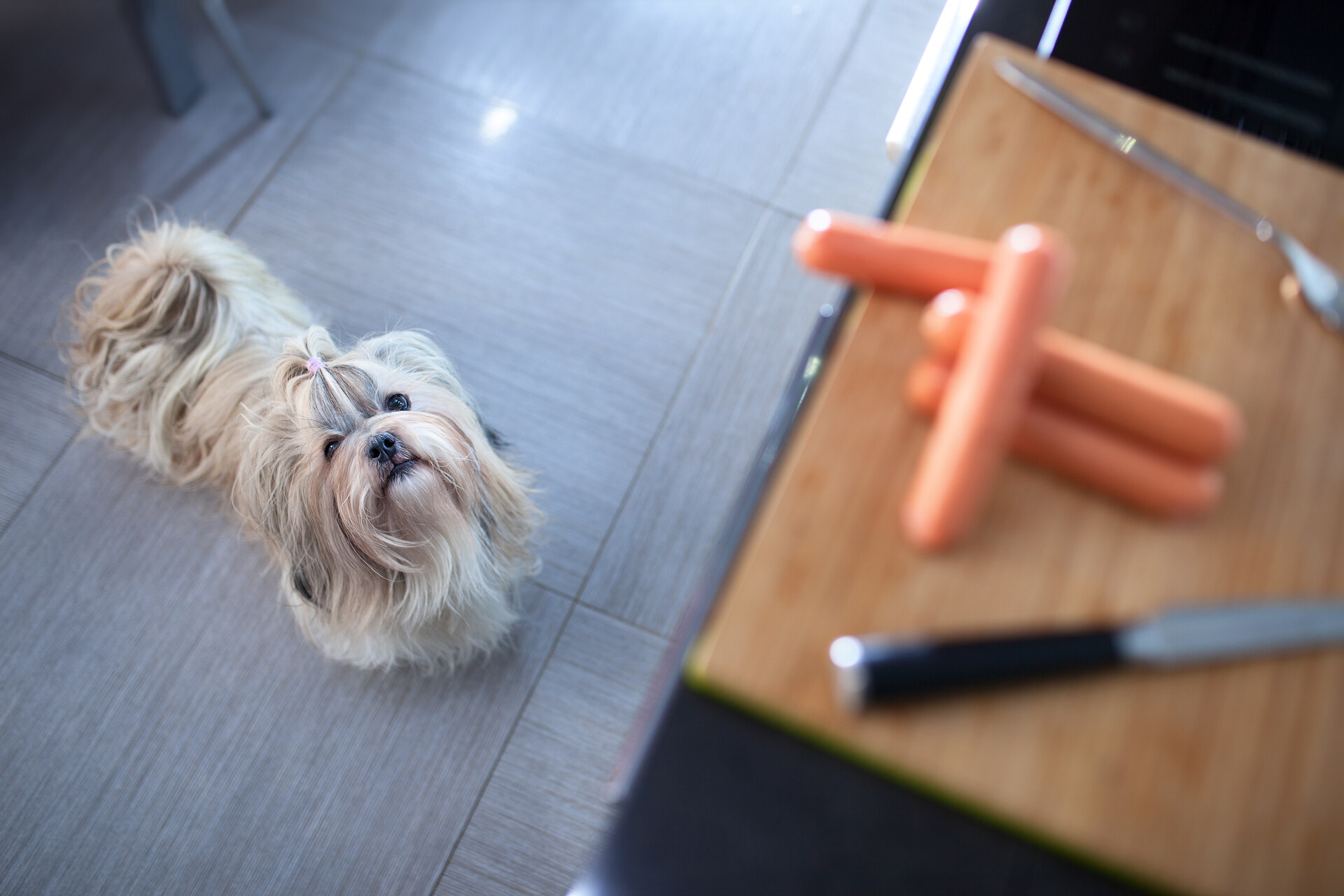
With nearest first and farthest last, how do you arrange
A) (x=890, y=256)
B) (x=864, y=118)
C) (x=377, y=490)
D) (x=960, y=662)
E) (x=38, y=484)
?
(x=960, y=662), (x=890, y=256), (x=377, y=490), (x=38, y=484), (x=864, y=118)

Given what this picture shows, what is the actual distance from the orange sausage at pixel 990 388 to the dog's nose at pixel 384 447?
84 cm

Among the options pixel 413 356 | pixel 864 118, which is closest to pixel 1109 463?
pixel 413 356

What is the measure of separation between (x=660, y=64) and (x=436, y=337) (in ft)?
2.95

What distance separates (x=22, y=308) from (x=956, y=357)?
213 cm

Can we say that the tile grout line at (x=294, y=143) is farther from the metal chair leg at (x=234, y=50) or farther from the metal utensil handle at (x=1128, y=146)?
the metal utensil handle at (x=1128, y=146)

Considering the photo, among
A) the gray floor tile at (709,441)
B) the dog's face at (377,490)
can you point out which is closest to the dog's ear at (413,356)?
the dog's face at (377,490)

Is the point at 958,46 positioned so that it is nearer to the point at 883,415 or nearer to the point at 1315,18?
the point at 1315,18

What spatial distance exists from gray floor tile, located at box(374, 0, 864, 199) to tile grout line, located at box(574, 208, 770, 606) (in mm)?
134

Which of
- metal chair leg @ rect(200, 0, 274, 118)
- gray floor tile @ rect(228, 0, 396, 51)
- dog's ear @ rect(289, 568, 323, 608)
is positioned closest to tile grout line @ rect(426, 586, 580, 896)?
dog's ear @ rect(289, 568, 323, 608)

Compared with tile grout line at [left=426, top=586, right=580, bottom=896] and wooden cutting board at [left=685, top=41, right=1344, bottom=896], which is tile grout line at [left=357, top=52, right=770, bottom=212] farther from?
wooden cutting board at [left=685, top=41, right=1344, bottom=896]

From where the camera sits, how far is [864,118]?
209cm

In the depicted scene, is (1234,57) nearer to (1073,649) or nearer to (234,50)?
(1073,649)

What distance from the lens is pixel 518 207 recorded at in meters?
2.04

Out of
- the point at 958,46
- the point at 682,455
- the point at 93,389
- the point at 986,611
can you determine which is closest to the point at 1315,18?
the point at 958,46
